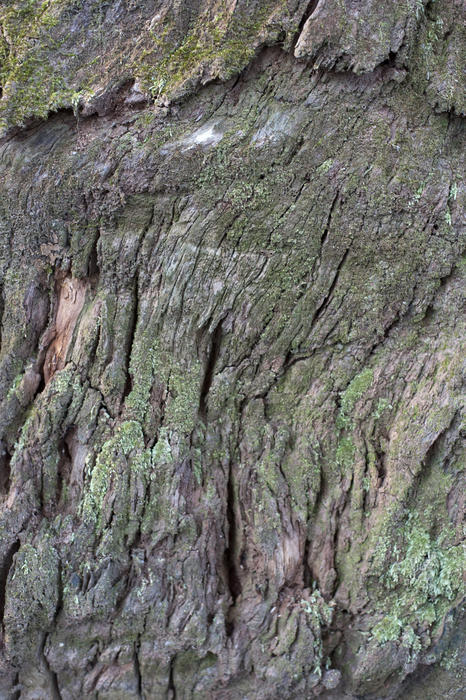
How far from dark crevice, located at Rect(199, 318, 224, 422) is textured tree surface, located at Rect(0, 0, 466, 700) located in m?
0.02

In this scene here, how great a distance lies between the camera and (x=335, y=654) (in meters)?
4.37

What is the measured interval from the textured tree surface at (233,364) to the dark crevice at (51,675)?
3 centimetres

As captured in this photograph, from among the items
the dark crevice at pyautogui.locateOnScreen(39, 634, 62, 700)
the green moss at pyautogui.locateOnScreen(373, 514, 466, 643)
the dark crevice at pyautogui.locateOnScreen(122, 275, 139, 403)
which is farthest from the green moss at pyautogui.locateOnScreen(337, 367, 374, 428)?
the dark crevice at pyautogui.locateOnScreen(39, 634, 62, 700)

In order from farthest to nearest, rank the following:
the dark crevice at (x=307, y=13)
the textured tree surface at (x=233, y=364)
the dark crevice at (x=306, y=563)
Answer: the dark crevice at (x=306, y=563) → the textured tree surface at (x=233, y=364) → the dark crevice at (x=307, y=13)

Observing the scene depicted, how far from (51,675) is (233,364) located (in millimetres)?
3110

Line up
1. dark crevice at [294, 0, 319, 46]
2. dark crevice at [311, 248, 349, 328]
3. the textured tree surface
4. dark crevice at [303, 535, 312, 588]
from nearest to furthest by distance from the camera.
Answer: dark crevice at [294, 0, 319, 46] → the textured tree surface → dark crevice at [311, 248, 349, 328] → dark crevice at [303, 535, 312, 588]

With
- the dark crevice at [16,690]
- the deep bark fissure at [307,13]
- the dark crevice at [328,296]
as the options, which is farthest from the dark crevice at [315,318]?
the dark crevice at [16,690]

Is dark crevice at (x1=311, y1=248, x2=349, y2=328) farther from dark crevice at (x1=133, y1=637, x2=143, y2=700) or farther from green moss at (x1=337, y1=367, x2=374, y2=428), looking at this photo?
dark crevice at (x1=133, y1=637, x2=143, y2=700)

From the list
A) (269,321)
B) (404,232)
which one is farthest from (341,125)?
(269,321)

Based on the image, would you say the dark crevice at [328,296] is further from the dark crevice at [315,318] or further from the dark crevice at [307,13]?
the dark crevice at [307,13]

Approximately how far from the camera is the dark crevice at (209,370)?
4.48 m

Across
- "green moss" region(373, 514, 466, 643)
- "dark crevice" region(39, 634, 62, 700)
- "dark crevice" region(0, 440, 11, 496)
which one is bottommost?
"dark crevice" region(39, 634, 62, 700)

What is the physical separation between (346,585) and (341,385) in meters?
1.70

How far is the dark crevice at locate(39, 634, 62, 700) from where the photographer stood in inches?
172
